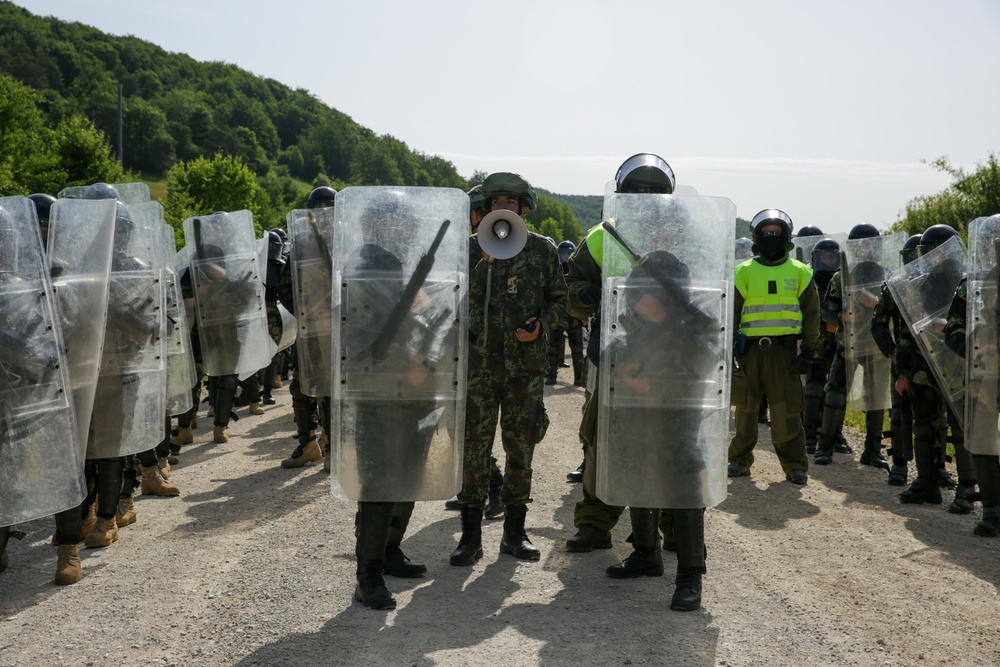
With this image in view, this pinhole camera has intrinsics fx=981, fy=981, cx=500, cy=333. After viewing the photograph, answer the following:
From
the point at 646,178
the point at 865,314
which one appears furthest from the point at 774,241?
the point at 646,178

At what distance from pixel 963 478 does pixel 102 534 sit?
600 cm

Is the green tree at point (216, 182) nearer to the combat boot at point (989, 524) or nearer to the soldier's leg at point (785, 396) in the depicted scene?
the soldier's leg at point (785, 396)

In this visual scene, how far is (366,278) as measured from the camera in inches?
174

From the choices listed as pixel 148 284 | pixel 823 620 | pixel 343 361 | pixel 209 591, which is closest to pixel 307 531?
pixel 209 591

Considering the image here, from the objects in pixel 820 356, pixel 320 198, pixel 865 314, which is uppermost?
pixel 320 198

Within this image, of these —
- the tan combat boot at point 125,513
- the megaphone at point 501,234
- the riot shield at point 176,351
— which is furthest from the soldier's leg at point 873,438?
the tan combat boot at point 125,513

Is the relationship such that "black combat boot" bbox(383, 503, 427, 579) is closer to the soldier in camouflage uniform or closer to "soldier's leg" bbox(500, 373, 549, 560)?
the soldier in camouflage uniform

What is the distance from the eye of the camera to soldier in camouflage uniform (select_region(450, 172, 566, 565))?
5449mm

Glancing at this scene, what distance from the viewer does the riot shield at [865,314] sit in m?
8.84

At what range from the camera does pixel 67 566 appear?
5.34 meters

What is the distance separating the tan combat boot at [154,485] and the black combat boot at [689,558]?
4.55 m

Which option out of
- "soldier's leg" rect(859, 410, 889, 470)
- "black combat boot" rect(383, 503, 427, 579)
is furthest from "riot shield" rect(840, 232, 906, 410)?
"black combat boot" rect(383, 503, 427, 579)

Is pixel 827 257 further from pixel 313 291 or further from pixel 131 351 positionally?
pixel 131 351

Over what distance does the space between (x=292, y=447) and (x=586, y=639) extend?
6195mm
